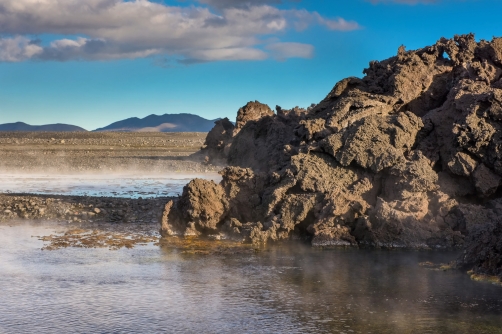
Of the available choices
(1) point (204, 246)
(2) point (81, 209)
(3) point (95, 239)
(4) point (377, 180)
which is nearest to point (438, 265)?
(4) point (377, 180)

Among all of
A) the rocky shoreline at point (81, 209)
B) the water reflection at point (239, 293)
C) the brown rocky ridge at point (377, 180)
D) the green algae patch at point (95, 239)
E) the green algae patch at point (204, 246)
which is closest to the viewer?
the water reflection at point (239, 293)

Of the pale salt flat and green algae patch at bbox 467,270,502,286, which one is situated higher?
the pale salt flat

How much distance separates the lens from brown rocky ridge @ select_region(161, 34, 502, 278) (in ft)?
40.3

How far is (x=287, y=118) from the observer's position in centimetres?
1719

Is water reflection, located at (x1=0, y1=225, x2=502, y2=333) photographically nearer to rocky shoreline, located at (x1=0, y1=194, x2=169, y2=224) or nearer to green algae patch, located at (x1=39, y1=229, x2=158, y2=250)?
green algae patch, located at (x1=39, y1=229, x2=158, y2=250)

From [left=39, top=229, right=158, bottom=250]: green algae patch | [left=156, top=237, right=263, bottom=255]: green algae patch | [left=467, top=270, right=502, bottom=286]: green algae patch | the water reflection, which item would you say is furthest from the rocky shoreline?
[left=467, top=270, right=502, bottom=286]: green algae patch

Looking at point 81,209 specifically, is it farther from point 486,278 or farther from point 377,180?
point 486,278

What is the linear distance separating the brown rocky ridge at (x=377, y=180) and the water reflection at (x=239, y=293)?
756mm

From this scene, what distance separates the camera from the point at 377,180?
518 inches

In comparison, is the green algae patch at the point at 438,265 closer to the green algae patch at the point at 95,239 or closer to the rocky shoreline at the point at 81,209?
the green algae patch at the point at 95,239

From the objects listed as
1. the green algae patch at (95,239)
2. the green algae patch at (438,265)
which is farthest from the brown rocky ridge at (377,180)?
the green algae patch at (438,265)

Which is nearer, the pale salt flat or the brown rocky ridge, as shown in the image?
the brown rocky ridge

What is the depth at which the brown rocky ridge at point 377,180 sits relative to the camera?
12281 millimetres

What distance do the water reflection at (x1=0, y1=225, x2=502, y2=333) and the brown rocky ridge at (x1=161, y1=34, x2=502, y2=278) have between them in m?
0.76
